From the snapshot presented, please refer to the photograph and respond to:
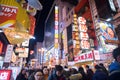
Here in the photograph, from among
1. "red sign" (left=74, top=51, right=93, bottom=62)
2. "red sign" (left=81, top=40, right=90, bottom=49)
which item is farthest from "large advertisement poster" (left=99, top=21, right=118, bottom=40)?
"red sign" (left=81, top=40, right=90, bottom=49)

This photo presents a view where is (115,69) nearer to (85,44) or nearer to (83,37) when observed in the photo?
(85,44)

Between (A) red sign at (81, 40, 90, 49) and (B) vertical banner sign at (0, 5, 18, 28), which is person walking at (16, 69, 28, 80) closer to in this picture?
(B) vertical banner sign at (0, 5, 18, 28)

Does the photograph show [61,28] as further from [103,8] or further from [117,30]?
[117,30]

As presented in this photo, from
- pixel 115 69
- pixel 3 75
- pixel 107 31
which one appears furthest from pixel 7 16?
pixel 107 31

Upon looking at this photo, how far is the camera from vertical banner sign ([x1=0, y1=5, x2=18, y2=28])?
4589mm

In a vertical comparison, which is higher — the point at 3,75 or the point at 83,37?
the point at 83,37

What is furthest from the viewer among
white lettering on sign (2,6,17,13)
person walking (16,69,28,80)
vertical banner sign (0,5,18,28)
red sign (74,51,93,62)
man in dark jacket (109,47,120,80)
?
red sign (74,51,93,62)

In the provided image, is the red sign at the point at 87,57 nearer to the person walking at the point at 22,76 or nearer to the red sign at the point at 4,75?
the person walking at the point at 22,76

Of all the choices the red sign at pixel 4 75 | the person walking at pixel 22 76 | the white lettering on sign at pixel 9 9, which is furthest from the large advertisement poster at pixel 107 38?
the red sign at pixel 4 75

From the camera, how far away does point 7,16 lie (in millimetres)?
4797

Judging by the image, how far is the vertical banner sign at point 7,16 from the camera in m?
4.59

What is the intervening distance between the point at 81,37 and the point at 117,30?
13.7 ft

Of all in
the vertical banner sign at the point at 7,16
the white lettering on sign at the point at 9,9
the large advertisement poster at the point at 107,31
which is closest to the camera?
the vertical banner sign at the point at 7,16

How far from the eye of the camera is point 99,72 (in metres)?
4.15
